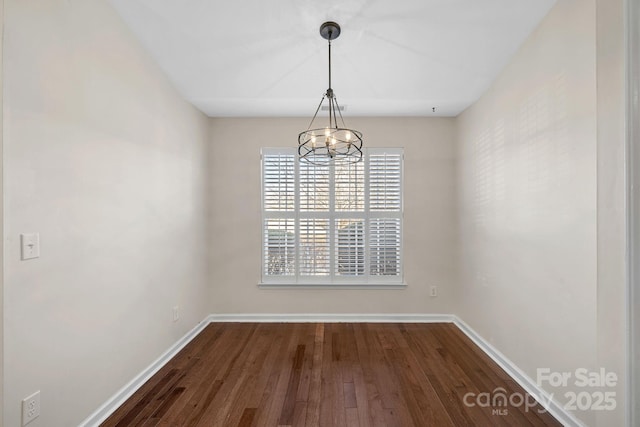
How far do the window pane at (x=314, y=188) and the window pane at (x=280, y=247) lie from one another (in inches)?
12.5

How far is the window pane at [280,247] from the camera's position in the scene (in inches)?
142

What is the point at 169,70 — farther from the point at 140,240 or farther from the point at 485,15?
the point at 485,15

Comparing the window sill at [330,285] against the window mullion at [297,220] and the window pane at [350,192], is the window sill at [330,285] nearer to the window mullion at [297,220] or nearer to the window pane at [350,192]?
the window mullion at [297,220]

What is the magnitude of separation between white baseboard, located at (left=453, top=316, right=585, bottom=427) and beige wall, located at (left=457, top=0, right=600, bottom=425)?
66mm

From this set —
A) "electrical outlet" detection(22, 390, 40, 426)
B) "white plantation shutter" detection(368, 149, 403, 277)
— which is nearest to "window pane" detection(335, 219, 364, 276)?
"white plantation shutter" detection(368, 149, 403, 277)

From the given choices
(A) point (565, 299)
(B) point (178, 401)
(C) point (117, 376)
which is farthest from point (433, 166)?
(C) point (117, 376)

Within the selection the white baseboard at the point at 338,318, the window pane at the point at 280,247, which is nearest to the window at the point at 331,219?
the window pane at the point at 280,247

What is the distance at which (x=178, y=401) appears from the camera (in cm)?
203

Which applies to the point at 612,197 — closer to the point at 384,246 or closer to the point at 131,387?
the point at 384,246

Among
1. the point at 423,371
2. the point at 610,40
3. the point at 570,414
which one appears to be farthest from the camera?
the point at 423,371

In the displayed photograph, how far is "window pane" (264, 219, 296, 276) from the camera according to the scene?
360cm

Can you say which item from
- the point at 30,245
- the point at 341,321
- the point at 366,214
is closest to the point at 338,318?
the point at 341,321

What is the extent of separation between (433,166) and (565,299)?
82.9 inches

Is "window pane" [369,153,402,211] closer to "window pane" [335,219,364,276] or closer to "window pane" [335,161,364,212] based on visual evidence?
"window pane" [335,161,364,212]
